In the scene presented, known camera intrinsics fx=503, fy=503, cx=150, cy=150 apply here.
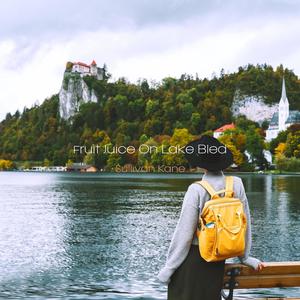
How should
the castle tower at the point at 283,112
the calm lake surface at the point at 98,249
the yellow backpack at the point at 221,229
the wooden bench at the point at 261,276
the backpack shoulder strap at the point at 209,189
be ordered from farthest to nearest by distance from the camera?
the castle tower at the point at 283,112 < the calm lake surface at the point at 98,249 < the wooden bench at the point at 261,276 < the backpack shoulder strap at the point at 209,189 < the yellow backpack at the point at 221,229

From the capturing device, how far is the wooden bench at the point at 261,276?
16.1ft


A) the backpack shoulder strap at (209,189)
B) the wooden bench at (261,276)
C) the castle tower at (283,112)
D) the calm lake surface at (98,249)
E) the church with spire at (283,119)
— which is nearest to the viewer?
the backpack shoulder strap at (209,189)

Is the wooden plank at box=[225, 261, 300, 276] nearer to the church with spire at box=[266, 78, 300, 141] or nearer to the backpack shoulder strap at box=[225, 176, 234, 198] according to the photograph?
the backpack shoulder strap at box=[225, 176, 234, 198]

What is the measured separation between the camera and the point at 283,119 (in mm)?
188000

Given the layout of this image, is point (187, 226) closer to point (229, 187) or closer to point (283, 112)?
point (229, 187)

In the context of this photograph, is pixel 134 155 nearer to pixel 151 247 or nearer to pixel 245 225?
pixel 151 247

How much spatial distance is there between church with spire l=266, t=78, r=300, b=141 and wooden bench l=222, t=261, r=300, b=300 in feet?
579

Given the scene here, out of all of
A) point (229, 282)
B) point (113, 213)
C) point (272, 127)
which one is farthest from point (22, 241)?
point (272, 127)

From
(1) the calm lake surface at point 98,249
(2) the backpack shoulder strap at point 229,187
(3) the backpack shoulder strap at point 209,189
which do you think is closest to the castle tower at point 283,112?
(1) the calm lake surface at point 98,249

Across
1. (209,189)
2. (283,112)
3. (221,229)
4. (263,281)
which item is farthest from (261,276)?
(283,112)

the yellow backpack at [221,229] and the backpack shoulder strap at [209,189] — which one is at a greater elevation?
the backpack shoulder strap at [209,189]

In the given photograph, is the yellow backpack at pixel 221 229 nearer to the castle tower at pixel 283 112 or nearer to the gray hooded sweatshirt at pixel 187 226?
the gray hooded sweatshirt at pixel 187 226

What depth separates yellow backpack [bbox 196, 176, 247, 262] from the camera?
4371 mm

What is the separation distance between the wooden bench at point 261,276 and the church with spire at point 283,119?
176475 millimetres
